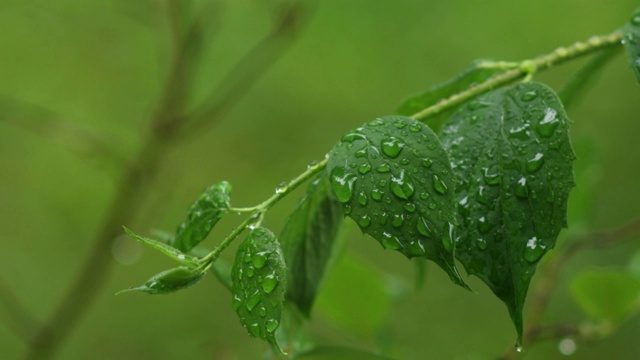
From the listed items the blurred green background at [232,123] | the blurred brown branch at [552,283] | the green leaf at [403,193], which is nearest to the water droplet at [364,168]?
the green leaf at [403,193]

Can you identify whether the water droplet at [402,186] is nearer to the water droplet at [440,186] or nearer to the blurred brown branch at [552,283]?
the water droplet at [440,186]

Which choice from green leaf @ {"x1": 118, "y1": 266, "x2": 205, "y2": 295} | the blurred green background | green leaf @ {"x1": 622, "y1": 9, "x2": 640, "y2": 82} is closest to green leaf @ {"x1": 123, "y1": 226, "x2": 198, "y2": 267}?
green leaf @ {"x1": 118, "y1": 266, "x2": 205, "y2": 295}

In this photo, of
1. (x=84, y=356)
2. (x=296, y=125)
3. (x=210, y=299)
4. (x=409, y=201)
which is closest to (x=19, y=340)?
(x=84, y=356)

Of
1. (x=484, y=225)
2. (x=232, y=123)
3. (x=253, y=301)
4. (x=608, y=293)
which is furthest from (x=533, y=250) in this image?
(x=232, y=123)

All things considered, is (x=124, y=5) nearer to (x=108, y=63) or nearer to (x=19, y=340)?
(x=108, y=63)

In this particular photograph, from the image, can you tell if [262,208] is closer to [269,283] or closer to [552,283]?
[269,283]

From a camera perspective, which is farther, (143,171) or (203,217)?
(143,171)
